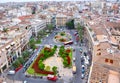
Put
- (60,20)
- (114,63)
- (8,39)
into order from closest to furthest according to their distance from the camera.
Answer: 1. (114,63)
2. (8,39)
3. (60,20)

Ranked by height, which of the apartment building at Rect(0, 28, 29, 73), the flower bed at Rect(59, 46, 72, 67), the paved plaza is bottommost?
the paved plaza

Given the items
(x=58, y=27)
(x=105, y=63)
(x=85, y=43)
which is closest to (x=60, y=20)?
(x=58, y=27)

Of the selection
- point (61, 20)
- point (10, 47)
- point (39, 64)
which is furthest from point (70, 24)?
point (39, 64)

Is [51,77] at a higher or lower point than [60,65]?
higher

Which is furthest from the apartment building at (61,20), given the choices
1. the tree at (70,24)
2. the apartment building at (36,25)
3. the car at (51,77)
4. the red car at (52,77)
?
the red car at (52,77)

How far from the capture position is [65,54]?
4319 cm

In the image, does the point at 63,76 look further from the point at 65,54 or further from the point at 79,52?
the point at 79,52

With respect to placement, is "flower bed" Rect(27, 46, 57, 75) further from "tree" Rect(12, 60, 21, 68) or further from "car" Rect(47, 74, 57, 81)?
"tree" Rect(12, 60, 21, 68)

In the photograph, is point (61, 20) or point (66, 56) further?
point (61, 20)

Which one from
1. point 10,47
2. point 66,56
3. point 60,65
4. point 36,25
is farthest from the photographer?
point 36,25

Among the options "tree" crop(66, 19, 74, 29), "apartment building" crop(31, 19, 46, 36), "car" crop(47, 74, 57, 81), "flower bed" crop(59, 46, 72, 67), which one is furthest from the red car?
"tree" crop(66, 19, 74, 29)

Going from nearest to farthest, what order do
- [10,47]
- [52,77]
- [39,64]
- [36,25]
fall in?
[52,77] → [39,64] → [10,47] → [36,25]

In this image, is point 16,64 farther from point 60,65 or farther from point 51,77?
A: point 60,65

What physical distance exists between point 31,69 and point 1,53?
7.42 metres
